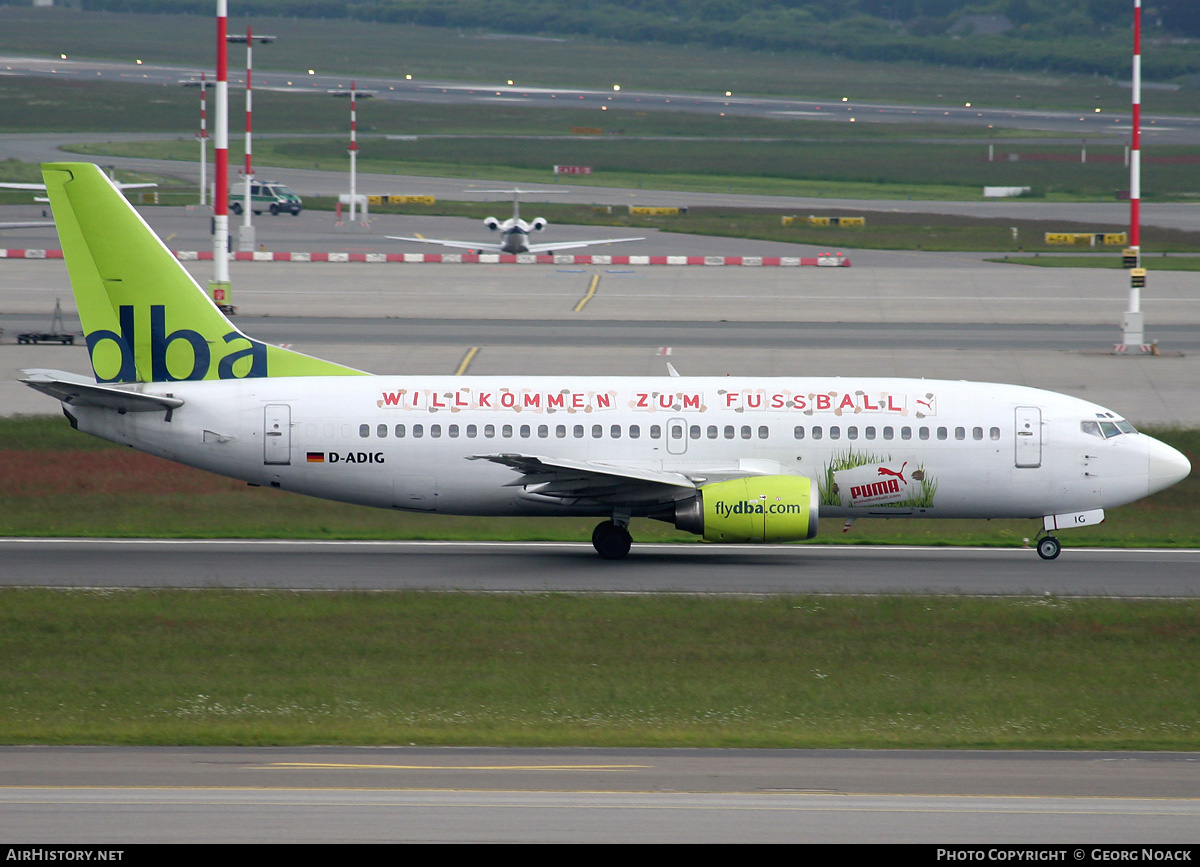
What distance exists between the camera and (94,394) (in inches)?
1104

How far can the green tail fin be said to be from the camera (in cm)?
2897

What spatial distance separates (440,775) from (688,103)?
166m

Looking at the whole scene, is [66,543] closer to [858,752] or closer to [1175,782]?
[858,752]

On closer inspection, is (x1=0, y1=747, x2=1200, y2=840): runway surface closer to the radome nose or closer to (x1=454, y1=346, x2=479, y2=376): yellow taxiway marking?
the radome nose

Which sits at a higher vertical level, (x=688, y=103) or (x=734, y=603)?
(x=688, y=103)

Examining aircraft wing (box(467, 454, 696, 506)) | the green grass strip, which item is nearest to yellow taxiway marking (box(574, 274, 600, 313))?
aircraft wing (box(467, 454, 696, 506))

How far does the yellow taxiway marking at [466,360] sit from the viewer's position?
46.4 meters

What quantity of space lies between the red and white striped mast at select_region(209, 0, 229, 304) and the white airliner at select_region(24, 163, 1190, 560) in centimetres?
1304

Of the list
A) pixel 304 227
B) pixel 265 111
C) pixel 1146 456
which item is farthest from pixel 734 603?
pixel 265 111

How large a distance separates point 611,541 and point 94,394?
34.2ft

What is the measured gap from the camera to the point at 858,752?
17.2m

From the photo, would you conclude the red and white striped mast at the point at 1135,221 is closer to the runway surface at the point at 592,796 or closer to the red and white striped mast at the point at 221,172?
the red and white striped mast at the point at 221,172

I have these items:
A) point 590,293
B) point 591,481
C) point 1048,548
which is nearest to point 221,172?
point 591,481

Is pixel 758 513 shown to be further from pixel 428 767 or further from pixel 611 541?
pixel 428 767
